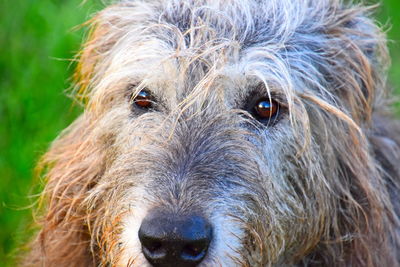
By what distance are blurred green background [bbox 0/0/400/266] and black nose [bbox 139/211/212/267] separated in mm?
1915

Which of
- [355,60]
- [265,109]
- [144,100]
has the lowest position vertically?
[144,100]

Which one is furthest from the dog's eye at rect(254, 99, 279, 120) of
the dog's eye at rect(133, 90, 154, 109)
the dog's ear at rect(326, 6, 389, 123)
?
the dog's eye at rect(133, 90, 154, 109)

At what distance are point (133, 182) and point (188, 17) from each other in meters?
1.01

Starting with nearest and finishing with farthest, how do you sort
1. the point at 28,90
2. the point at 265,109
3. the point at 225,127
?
the point at 225,127
the point at 265,109
the point at 28,90

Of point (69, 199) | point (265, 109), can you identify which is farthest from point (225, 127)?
point (69, 199)

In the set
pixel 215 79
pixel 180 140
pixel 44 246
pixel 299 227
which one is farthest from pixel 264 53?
pixel 44 246

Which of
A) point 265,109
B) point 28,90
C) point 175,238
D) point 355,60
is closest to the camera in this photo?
point 175,238

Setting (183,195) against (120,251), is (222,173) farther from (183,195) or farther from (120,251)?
(120,251)

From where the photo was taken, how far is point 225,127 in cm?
430

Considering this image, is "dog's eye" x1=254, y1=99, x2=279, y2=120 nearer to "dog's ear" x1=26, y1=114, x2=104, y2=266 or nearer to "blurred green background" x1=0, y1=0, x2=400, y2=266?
"dog's ear" x1=26, y1=114, x2=104, y2=266

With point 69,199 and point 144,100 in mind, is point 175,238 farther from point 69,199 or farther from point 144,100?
point 69,199

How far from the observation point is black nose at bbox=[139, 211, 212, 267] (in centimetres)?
380

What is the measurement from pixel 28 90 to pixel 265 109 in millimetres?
2975

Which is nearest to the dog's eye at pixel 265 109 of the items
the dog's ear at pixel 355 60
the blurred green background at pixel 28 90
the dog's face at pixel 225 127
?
the dog's face at pixel 225 127
